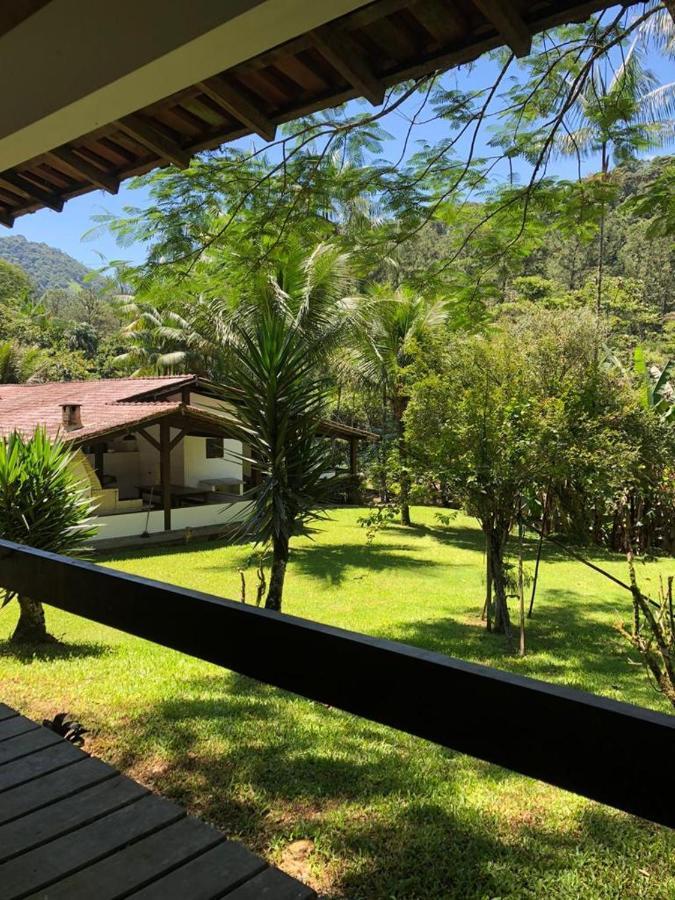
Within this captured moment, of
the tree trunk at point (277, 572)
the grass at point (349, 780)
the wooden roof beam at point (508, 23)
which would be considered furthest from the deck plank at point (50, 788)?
the tree trunk at point (277, 572)

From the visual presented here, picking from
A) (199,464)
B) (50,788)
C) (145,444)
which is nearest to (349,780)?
(50,788)

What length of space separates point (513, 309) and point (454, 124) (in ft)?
60.3

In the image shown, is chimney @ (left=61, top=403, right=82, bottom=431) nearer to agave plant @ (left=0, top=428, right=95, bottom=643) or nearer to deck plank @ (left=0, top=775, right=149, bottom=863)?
agave plant @ (left=0, top=428, right=95, bottom=643)

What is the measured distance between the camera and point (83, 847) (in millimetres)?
1503

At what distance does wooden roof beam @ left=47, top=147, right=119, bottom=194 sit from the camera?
2.53 meters

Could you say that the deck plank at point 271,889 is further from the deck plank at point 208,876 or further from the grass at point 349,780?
the grass at point 349,780

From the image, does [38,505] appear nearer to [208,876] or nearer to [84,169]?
[84,169]

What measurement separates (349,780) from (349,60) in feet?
11.1

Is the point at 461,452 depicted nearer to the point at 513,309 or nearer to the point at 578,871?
the point at 578,871

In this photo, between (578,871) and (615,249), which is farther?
(615,249)

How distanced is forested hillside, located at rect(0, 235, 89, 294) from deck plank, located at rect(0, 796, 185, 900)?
336 feet

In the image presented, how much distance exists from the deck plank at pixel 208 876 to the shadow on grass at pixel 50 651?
5.07 m

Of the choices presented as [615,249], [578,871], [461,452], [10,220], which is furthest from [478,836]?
[615,249]

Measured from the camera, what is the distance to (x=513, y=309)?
72.8ft
